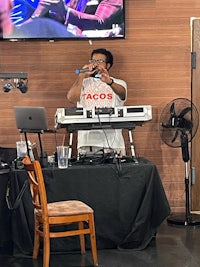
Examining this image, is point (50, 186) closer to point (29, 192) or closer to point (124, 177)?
point (29, 192)

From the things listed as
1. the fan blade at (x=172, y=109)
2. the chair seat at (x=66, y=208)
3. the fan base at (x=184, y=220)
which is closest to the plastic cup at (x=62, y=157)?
the chair seat at (x=66, y=208)

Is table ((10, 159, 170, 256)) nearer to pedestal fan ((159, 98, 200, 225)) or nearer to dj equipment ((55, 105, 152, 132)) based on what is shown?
dj equipment ((55, 105, 152, 132))

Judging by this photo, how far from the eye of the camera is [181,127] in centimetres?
493

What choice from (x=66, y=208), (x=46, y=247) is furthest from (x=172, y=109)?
(x=46, y=247)

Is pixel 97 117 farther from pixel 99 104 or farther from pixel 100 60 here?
pixel 100 60

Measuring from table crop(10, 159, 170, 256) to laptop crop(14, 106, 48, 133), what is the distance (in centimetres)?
36

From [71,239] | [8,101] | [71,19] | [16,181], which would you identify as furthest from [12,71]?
[71,239]

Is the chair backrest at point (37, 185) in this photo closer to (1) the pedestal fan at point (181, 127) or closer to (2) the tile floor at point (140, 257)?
(2) the tile floor at point (140, 257)

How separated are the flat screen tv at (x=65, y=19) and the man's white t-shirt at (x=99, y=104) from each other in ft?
2.34

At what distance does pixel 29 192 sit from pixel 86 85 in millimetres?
1344

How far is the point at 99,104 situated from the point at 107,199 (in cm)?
109

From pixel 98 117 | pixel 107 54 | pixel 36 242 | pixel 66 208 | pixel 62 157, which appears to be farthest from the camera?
pixel 107 54

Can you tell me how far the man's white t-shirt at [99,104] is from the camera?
181 inches

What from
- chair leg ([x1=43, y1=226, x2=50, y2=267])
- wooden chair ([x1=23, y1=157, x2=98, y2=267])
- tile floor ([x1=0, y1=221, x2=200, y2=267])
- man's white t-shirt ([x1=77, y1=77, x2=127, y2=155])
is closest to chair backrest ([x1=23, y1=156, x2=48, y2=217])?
wooden chair ([x1=23, y1=157, x2=98, y2=267])
